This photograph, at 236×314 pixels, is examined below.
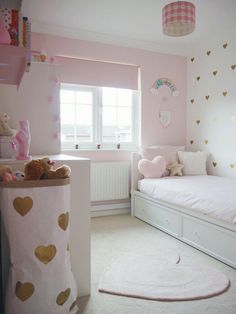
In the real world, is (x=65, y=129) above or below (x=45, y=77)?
below

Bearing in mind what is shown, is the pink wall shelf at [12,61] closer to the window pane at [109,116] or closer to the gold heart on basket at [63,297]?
the gold heart on basket at [63,297]

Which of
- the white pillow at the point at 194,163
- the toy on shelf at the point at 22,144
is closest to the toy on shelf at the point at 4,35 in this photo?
the toy on shelf at the point at 22,144

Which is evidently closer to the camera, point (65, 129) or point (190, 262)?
point (190, 262)

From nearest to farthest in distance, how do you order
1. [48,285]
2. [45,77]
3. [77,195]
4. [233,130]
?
[48,285], [77,195], [45,77], [233,130]

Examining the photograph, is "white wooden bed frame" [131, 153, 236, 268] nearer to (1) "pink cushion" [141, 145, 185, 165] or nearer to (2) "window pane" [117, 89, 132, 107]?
(1) "pink cushion" [141, 145, 185, 165]

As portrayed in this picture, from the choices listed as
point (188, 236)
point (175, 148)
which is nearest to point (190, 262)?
point (188, 236)

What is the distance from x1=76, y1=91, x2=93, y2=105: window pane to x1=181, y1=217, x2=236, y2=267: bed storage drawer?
1946mm

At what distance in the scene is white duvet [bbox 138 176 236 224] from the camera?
2166 millimetres

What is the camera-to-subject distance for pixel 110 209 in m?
3.65

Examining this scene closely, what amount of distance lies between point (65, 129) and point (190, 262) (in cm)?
216

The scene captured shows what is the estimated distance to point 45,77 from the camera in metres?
2.03

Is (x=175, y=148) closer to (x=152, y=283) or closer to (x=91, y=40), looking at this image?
(x=91, y=40)

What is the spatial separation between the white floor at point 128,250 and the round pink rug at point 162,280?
5 cm

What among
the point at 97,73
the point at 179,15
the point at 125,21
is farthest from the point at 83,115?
the point at 179,15
